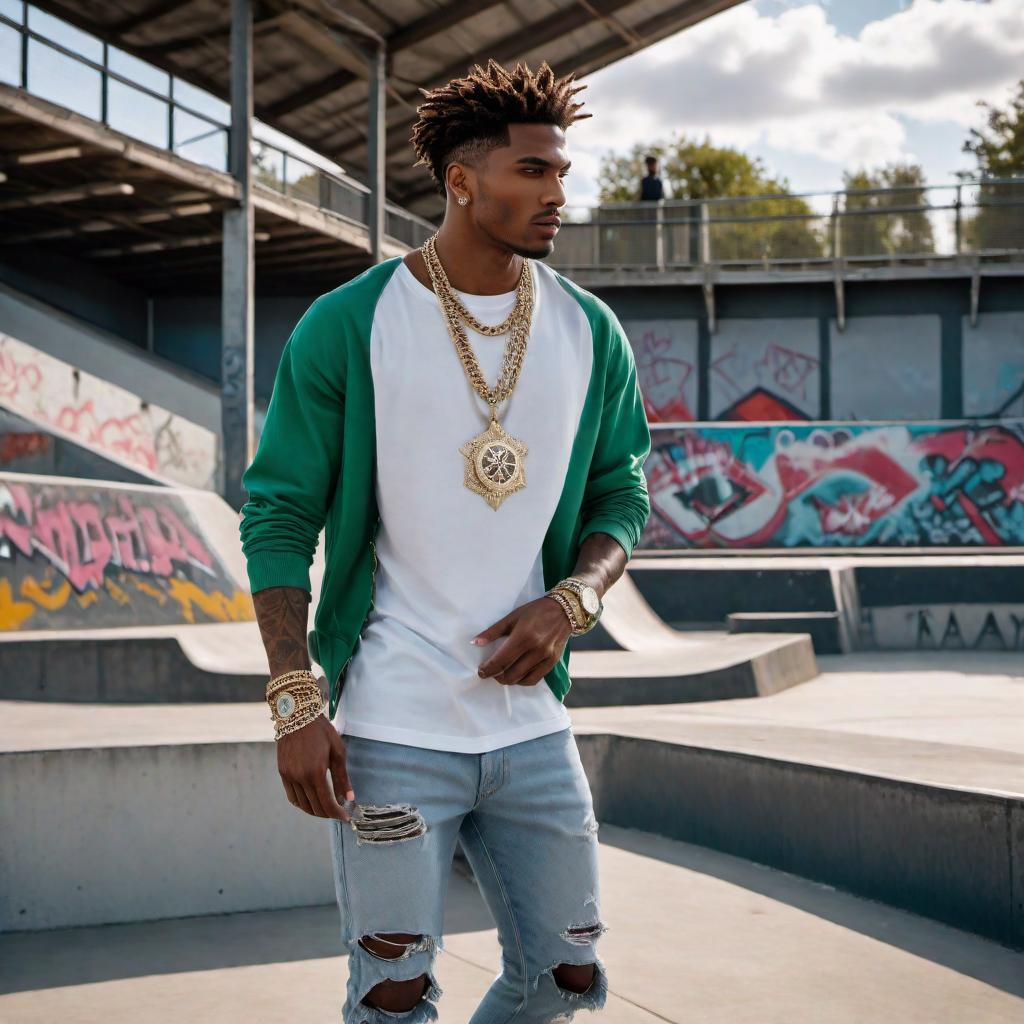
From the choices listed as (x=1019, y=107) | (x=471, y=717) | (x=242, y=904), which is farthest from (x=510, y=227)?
(x=1019, y=107)

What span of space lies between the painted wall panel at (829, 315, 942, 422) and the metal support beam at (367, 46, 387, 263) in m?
10.4

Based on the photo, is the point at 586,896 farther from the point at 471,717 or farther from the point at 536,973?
the point at 471,717

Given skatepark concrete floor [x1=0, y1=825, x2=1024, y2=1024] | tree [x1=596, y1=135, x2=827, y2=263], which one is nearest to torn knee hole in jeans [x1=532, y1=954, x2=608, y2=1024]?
skatepark concrete floor [x1=0, y1=825, x2=1024, y2=1024]

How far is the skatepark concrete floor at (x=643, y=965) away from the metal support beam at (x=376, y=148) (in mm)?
18442

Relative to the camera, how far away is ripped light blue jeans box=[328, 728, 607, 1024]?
2119mm

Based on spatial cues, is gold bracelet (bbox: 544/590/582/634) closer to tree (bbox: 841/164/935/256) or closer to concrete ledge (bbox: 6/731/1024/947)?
concrete ledge (bbox: 6/731/1024/947)

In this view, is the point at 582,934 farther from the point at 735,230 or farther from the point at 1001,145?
the point at 1001,145

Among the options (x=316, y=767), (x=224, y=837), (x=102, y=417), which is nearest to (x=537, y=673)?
(x=316, y=767)

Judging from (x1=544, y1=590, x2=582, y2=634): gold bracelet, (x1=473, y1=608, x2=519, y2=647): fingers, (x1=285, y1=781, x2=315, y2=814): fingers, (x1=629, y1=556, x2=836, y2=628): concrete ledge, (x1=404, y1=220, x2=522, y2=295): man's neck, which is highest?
(x1=404, y1=220, x2=522, y2=295): man's neck

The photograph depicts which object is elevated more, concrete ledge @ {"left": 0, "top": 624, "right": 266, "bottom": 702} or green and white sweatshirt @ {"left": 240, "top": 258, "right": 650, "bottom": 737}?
green and white sweatshirt @ {"left": 240, "top": 258, "right": 650, "bottom": 737}

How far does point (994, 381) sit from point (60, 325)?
1859 cm

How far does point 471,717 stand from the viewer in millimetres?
2197

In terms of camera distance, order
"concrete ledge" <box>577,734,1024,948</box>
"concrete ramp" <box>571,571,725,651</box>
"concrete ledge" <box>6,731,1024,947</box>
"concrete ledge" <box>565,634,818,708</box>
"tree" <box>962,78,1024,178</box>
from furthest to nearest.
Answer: "tree" <box>962,78,1024,178</box>
"concrete ramp" <box>571,571,725,651</box>
"concrete ledge" <box>565,634,818,708</box>
"concrete ledge" <box>6,731,1024,947</box>
"concrete ledge" <box>577,734,1024,948</box>

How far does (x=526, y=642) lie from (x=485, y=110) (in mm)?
960
